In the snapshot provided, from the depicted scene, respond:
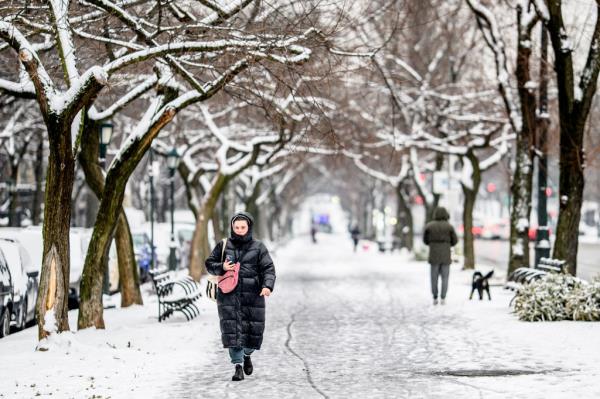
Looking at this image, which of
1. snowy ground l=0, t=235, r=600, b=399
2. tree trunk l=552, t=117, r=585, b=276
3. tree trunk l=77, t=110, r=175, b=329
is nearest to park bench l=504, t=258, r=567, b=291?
tree trunk l=552, t=117, r=585, b=276

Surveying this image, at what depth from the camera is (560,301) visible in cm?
1614

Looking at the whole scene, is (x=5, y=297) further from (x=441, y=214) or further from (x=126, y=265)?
(x=441, y=214)

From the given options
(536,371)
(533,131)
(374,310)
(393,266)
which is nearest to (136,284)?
(374,310)

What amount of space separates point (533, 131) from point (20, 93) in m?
12.3

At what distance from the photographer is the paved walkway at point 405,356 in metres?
10.1

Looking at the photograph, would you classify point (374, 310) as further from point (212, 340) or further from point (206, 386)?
point (206, 386)

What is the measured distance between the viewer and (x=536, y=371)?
11.1m

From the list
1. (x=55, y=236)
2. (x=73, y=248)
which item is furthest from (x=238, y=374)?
(x=73, y=248)

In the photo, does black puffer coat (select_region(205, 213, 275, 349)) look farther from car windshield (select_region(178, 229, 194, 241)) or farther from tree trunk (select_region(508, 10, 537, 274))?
car windshield (select_region(178, 229, 194, 241))

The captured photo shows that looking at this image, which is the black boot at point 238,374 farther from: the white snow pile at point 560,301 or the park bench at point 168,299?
the white snow pile at point 560,301

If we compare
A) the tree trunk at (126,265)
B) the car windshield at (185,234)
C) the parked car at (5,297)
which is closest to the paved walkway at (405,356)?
the tree trunk at (126,265)

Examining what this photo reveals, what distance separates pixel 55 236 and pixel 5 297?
3.25 metres

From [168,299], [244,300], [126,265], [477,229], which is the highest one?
[244,300]

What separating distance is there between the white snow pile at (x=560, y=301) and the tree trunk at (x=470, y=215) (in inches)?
655
